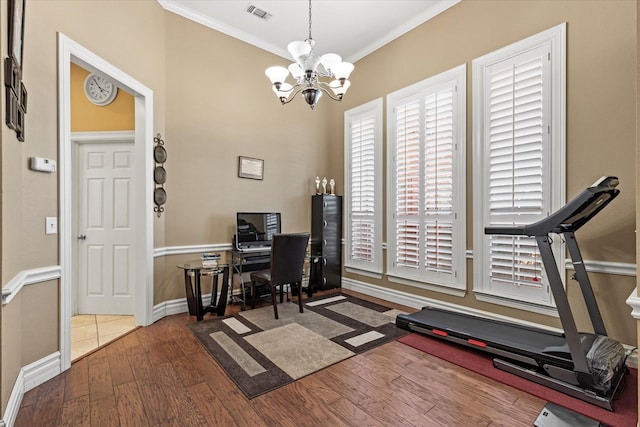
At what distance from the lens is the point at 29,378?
2.14 metres

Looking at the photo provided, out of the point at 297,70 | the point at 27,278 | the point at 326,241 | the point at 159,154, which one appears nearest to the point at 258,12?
the point at 297,70

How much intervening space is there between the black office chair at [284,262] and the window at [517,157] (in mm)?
1986

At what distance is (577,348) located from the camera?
2043 mm

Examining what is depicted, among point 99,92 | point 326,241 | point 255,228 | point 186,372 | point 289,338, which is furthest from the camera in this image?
point 326,241

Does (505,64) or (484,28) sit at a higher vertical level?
(484,28)

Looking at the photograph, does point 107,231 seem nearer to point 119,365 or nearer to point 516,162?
point 119,365

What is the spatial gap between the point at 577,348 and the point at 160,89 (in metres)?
4.56

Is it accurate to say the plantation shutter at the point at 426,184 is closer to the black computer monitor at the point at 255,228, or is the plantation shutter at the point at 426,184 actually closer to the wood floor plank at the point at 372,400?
the black computer monitor at the point at 255,228

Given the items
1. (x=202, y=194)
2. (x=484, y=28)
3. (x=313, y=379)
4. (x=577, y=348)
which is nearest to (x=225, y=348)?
(x=313, y=379)

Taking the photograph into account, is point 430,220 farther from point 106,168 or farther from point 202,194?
point 106,168

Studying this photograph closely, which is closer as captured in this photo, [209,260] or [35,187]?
[35,187]

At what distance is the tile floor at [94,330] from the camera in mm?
2854

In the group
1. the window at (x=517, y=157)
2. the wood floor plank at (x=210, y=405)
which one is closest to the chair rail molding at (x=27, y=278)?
the wood floor plank at (x=210, y=405)

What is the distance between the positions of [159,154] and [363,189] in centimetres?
279
